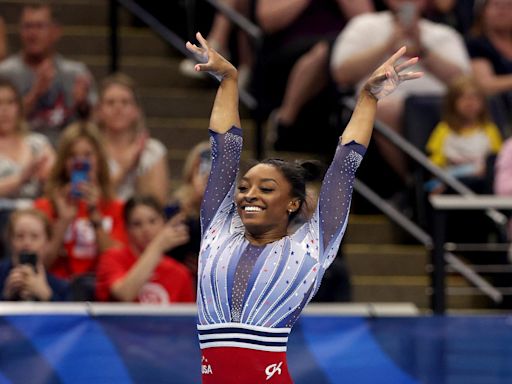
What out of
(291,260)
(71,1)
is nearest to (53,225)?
(291,260)

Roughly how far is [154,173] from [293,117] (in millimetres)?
1092

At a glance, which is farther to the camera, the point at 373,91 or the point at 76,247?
the point at 76,247

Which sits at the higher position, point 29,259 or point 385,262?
point 29,259

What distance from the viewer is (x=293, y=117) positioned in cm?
837

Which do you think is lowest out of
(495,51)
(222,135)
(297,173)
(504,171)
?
(504,171)

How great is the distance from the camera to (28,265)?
21.1 feet

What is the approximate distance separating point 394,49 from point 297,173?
347cm

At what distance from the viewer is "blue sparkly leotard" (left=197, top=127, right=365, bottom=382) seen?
459cm

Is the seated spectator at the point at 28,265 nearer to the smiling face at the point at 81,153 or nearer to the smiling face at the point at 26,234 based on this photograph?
the smiling face at the point at 26,234

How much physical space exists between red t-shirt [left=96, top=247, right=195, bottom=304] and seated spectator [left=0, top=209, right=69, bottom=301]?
0.21 metres

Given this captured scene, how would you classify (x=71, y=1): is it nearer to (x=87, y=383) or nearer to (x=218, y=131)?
(x=87, y=383)

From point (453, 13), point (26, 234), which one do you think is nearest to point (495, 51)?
point (453, 13)

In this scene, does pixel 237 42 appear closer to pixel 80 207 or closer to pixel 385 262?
pixel 385 262

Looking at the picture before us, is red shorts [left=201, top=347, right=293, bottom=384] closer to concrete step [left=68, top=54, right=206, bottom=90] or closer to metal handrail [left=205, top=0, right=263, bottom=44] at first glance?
metal handrail [left=205, top=0, right=263, bottom=44]
